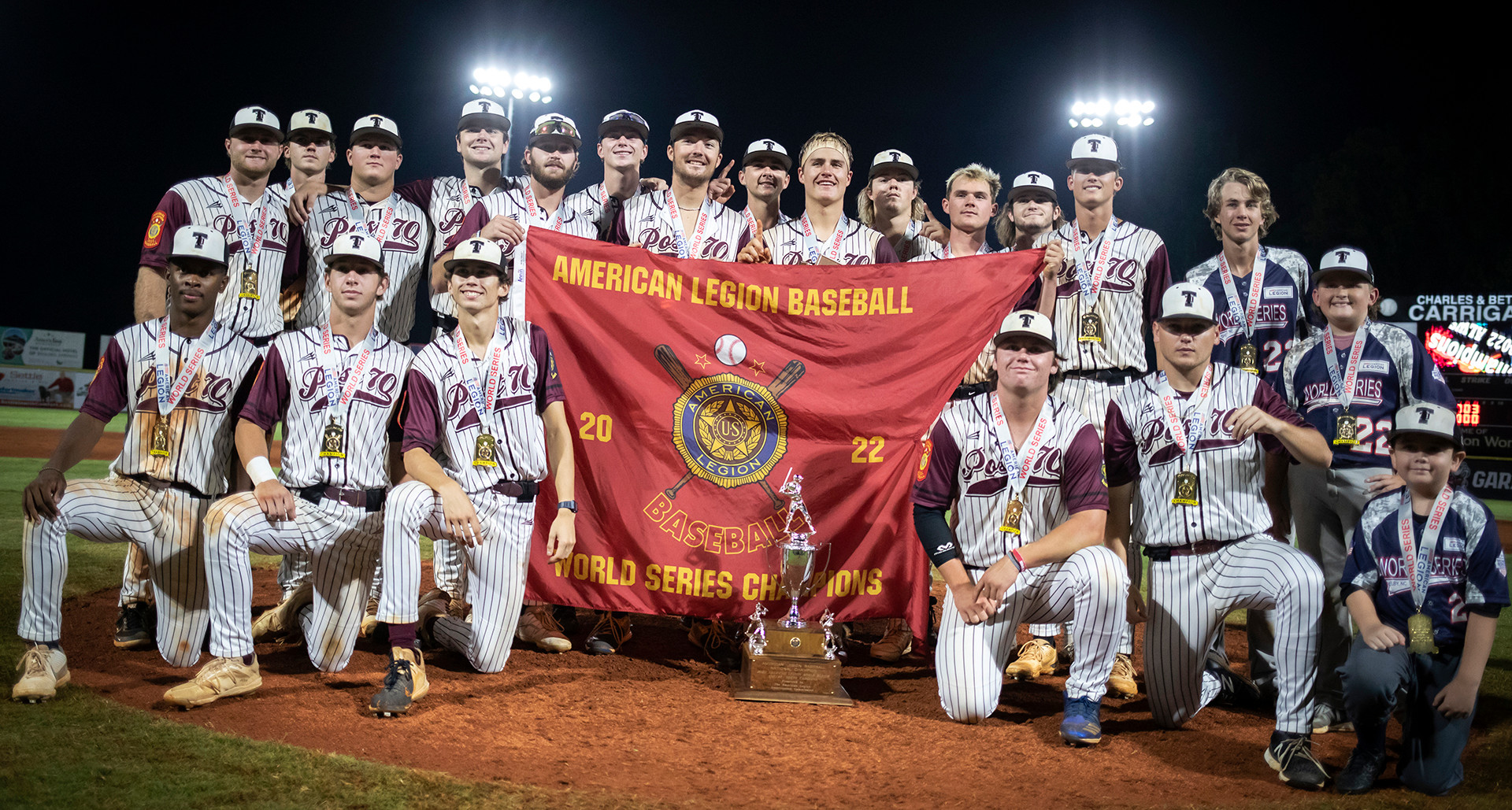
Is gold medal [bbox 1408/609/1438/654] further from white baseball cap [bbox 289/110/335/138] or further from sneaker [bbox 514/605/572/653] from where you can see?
white baseball cap [bbox 289/110/335/138]

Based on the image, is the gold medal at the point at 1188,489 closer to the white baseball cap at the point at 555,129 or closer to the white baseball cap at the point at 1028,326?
the white baseball cap at the point at 1028,326

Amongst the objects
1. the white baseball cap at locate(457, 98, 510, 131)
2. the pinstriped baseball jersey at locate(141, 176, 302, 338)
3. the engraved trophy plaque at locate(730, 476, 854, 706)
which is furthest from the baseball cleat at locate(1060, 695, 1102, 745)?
the white baseball cap at locate(457, 98, 510, 131)

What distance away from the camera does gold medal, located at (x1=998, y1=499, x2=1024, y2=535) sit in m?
4.98

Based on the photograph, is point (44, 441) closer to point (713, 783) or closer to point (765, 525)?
point (765, 525)

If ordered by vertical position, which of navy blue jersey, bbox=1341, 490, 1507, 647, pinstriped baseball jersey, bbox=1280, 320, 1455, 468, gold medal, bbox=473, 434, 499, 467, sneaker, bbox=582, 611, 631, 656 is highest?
pinstriped baseball jersey, bbox=1280, 320, 1455, 468

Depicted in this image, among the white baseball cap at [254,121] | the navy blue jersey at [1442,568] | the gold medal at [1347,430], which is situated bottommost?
the navy blue jersey at [1442,568]

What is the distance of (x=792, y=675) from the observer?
5266 mm

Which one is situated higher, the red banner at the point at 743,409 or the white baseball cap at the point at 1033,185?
the white baseball cap at the point at 1033,185

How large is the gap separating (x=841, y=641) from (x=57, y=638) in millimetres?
4032

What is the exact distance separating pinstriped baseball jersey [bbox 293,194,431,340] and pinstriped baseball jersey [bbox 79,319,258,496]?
1075 millimetres

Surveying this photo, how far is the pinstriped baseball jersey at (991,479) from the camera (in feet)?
16.4

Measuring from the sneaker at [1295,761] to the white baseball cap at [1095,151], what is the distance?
133 inches

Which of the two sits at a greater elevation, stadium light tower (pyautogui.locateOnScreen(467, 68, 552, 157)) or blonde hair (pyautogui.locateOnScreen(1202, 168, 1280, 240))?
stadium light tower (pyautogui.locateOnScreen(467, 68, 552, 157))

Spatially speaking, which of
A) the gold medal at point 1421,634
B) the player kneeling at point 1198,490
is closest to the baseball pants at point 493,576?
the player kneeling at point 1198,490
